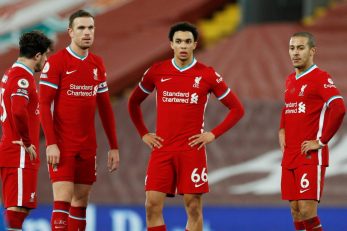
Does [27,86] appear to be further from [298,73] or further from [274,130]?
[274,130]

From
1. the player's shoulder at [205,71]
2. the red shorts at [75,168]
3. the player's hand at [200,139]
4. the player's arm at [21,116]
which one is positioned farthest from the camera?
Answer: the player's shoulder at [205,71]

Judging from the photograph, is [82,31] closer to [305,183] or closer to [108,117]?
[108,117]

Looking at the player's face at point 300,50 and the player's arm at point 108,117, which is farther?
the player's arm at point 108,117

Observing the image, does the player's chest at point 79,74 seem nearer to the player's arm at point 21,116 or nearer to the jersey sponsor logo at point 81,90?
the jersey sponsor logo at point 81,90

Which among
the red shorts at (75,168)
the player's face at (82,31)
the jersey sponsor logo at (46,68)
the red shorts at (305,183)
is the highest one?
the player's face at (82,31)

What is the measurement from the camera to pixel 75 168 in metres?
8.23

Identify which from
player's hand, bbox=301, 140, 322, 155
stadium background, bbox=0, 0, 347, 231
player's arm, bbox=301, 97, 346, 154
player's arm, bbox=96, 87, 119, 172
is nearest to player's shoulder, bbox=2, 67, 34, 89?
player's arm, bbox=96, 87, 119, 172

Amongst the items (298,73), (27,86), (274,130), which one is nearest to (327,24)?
(274,130)

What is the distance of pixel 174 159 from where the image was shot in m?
8.34

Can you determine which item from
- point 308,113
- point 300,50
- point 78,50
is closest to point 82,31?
point 78,50

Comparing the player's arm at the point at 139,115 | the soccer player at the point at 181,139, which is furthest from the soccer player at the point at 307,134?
the player's arm at the point at 139,115

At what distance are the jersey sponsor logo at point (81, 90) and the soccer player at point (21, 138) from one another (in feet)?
0.97

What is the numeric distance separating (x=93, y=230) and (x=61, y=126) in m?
4.63

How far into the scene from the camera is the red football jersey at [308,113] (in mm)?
8227
